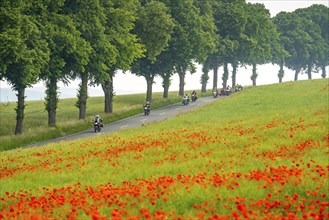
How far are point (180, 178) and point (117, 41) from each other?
1389 inches

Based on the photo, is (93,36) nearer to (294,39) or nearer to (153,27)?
(153,27)

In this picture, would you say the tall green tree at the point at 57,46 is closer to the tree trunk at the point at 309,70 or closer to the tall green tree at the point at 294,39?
the tall green tree at the point at 294,39

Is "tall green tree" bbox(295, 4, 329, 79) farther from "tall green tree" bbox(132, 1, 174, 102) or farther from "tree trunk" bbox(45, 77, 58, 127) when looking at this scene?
"tree trunk" bbox(45, 77, 58, 127)

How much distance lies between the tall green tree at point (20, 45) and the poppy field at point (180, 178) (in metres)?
9.23

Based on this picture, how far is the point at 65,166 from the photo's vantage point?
54.5ft

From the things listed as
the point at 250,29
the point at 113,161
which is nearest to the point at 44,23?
the point at 113,161

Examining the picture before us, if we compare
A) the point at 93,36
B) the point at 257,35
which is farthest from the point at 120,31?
the point at 257,35

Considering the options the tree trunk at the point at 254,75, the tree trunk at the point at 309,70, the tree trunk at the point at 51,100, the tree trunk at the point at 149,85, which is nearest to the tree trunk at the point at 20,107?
the tree trunk at the point at 51,100

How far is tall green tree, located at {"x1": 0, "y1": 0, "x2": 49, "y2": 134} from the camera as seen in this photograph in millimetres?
28484

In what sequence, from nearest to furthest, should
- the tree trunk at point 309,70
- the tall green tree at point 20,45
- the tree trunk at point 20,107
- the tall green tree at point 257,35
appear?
1. the tall green tree at point 20,45
2. the tree trunk at point 20,107
3. the tall green tree at point 257,35
4. the tree trunk at point 309,70

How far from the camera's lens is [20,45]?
29.4m

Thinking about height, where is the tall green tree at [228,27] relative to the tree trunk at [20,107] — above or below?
above

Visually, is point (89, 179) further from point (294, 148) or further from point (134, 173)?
point (294, 148)

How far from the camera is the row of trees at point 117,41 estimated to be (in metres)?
31.1
